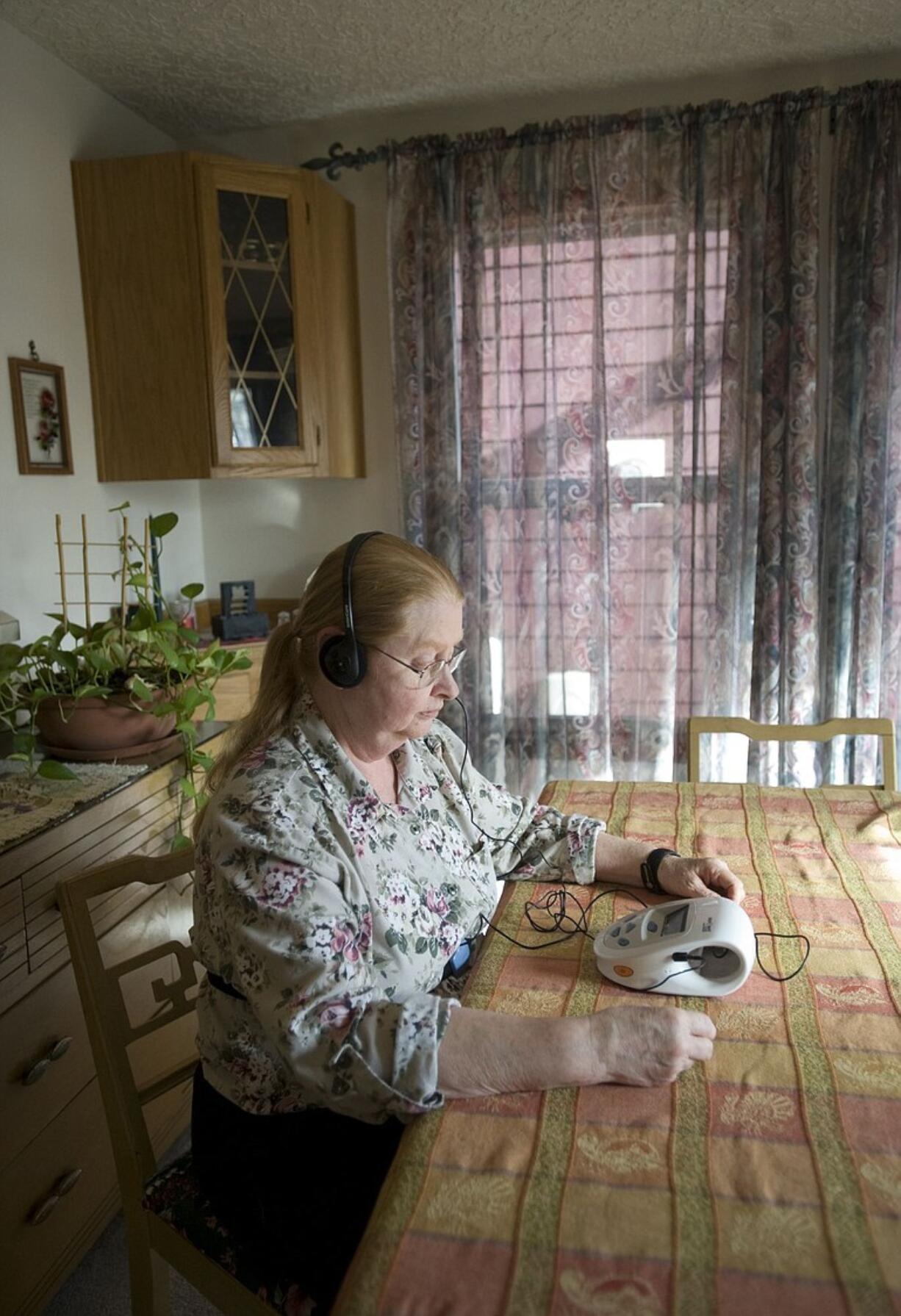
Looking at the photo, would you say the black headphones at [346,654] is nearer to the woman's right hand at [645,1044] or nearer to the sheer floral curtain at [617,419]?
the woman's right hand at [645,1044]

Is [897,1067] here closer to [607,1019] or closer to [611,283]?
[607,1019]

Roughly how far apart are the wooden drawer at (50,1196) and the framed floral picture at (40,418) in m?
1.51

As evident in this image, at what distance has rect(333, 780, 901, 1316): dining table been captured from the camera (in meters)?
0.71

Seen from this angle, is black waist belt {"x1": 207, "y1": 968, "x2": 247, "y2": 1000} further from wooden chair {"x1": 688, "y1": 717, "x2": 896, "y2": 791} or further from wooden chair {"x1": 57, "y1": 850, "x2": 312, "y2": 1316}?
wooden chair {"x1": 688, "y1": 717, "x2": 896, "y2": 791}

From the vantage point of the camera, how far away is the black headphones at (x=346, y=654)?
47.4 inches

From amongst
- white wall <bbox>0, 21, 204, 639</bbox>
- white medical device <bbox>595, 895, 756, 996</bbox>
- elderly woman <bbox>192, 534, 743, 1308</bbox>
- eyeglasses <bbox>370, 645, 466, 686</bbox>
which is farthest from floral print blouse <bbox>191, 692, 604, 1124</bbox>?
white wall <bbox>0, 21, 204, 639</bbox>

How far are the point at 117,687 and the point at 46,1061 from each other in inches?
27.7

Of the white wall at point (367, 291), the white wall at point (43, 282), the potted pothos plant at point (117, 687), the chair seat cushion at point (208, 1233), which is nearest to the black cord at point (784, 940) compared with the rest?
the chair seat cushion at point (208, 1233)

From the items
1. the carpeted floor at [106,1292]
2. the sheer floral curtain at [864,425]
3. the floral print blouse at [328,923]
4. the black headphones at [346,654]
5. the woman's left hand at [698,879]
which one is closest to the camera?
the floral print blouse at [328,923]

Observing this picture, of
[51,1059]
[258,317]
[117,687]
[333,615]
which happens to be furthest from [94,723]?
[258,317]

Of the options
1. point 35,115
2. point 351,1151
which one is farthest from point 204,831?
→ point 35,115

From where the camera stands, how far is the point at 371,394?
10.4 feet

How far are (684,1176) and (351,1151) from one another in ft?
1.43

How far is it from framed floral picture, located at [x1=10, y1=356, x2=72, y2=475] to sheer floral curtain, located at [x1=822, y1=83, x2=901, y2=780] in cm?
213
